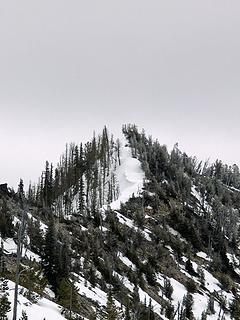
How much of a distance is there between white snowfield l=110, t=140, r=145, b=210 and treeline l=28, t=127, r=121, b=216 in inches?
73.6

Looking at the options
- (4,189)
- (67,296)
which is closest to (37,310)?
(67,296)

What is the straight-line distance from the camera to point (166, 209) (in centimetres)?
9362

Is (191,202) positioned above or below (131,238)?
above

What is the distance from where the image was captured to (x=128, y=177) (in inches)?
4348

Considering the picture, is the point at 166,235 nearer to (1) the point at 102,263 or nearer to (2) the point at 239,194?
(1) the point at 102,263

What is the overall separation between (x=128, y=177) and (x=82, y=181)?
452 inches

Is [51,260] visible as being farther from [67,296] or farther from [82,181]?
[82,181]

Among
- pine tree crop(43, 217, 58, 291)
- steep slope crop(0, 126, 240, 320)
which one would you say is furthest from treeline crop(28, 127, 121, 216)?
Answer: pine tree crop(43, 217, 58, 291)

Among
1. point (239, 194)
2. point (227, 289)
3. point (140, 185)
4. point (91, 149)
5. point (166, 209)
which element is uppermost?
point (91, 149)

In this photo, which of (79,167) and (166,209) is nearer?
(166,209)

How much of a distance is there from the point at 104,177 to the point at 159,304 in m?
59.8

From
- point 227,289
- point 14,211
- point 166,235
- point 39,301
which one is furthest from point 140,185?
point 39,301

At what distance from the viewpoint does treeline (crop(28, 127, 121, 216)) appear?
350 ft

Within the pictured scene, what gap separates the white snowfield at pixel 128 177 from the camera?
95.1 meters
